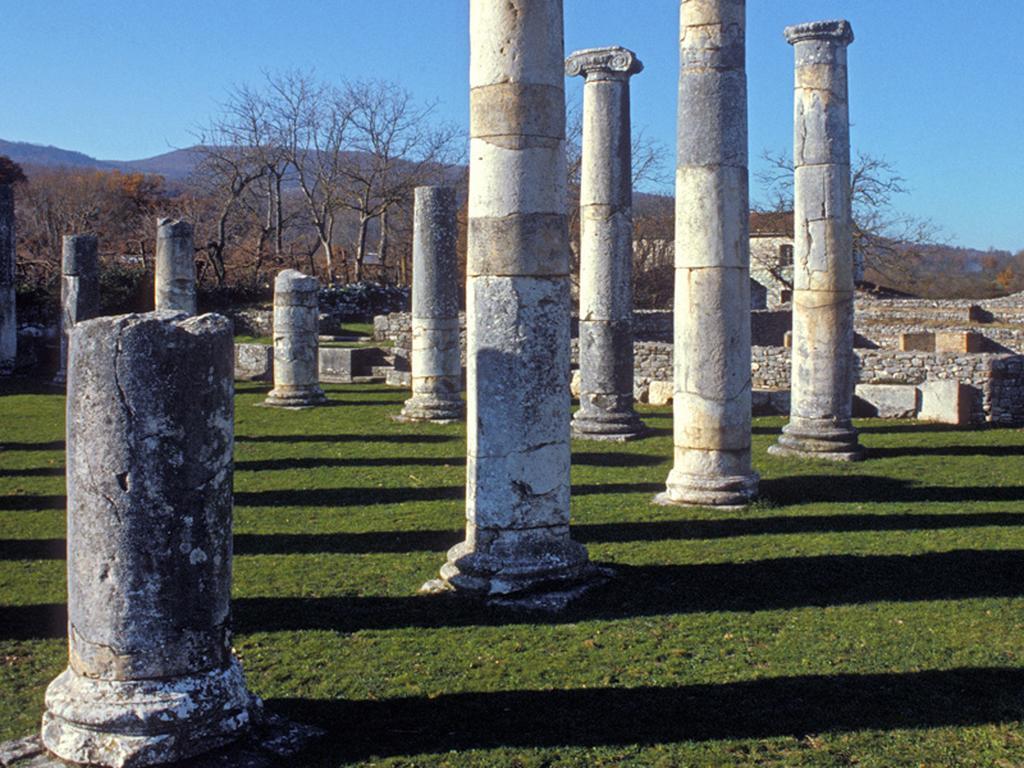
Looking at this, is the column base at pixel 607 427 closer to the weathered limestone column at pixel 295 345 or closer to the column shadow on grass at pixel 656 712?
the weathered limestone column at pixel 295 345

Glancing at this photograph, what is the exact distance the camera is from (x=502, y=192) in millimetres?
8320

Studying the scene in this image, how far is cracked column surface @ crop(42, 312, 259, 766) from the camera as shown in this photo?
5.28 metres

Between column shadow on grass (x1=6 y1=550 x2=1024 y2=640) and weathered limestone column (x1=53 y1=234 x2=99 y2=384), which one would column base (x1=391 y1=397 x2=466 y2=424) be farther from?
weathered limestone column (x1=53 y1=234 x2=99 y2=384)

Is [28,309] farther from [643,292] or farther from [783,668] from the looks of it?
[783,668]

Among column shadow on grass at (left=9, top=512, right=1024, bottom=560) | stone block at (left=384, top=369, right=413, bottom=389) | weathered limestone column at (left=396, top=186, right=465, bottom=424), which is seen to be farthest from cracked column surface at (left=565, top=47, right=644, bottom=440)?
stone block at (left=384, top=369, right=413, bottom=389)

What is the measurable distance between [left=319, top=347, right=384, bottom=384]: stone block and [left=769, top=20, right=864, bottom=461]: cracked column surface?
500 inches

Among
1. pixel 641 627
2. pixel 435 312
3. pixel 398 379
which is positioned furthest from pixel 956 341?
pixel 641 627

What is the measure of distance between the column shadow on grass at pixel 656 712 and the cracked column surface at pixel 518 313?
1.97m

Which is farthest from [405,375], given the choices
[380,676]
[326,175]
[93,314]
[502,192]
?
[326,175]

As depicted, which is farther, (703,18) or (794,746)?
(703,18)

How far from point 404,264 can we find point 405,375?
58.4ft

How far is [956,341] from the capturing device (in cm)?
2472

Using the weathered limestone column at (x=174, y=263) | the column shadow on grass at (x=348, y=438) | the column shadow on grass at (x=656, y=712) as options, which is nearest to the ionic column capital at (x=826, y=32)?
the column shadow on grass at (x=348, y=438)

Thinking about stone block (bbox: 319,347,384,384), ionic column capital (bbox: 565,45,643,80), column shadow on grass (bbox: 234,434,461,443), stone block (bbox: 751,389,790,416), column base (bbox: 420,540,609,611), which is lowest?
column base (bbox: 420,540,609,611)
